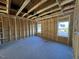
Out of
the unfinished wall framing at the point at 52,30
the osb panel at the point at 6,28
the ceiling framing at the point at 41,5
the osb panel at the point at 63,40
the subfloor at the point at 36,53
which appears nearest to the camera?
the ceiling framing at the point at 41,5

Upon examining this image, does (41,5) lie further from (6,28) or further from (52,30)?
(6,28)

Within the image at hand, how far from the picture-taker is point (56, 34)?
19.6ft

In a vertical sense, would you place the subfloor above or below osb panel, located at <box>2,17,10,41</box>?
below

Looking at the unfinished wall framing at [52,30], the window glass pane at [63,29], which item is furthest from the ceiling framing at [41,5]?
the unfinished wall framing at [52,30]

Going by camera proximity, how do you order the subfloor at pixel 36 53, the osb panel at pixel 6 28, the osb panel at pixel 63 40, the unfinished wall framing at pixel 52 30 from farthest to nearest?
the osb panel at pixel 6 28, the osb panel at pixel 63 40, the unfinished wall framing at pixel 52 30, the subfloor at pixel 36 53

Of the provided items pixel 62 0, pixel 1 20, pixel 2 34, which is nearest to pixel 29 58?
pixel 62 0

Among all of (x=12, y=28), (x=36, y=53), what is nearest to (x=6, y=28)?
(x=12, y=28)

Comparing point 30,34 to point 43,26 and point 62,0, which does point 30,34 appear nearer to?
A: point 43,26

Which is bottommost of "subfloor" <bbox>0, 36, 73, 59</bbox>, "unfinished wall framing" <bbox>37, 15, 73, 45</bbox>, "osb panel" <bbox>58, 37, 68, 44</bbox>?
"subfloor" <bbox>0, 36, 73, 59</bbox>

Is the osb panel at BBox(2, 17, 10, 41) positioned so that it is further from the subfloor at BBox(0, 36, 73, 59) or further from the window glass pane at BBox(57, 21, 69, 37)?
the window glass pane at BBox(57, 21, 69, 37)

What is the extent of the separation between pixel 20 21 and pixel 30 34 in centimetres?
215

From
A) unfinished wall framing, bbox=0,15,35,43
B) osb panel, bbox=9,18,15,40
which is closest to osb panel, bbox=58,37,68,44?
unfinished wall framing, bbox=0,15,35,43

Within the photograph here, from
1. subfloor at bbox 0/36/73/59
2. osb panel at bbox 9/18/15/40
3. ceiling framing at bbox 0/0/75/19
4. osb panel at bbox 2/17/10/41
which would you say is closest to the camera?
→ ceiling framing at bbox 0/0/75/19

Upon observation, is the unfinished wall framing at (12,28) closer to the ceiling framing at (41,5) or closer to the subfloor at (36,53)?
the ceiling framing at (41,5)
